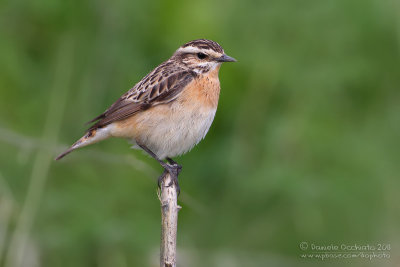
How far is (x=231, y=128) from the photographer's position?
8.27m

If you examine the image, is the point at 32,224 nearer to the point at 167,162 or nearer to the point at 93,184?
the point at 93,184

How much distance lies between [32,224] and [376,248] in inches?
129

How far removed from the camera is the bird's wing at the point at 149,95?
6.89 metres

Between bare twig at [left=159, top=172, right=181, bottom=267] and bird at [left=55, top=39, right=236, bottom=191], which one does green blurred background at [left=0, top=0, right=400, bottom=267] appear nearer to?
bird at [left=55, top=39, right=236, bottom=191]

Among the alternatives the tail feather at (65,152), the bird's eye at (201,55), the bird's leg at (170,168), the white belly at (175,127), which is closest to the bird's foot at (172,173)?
the bird's leg at (170,168)

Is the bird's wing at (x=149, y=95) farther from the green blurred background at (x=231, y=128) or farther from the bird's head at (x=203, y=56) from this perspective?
the green blurred background at (x=231, y=128)

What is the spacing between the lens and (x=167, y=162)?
7.27 meters

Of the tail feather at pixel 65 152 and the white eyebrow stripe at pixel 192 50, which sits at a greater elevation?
the white eyebrow stripe at pixel 192 50

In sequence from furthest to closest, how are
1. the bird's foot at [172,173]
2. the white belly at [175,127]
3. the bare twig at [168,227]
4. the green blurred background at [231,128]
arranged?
the green blurred background at [231,128]
the white belly at [175,127]
the bird's foot at [172,173]
the bare twig at [168,227]

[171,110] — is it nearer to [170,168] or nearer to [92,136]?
[170,168]

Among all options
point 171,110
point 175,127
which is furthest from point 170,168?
point 171,110

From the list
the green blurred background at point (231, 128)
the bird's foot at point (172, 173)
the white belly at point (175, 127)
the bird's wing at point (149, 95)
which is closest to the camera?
the bird's foot at point (172, 173)

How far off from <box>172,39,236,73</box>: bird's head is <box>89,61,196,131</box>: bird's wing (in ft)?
0.29

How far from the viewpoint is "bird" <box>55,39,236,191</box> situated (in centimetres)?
678
